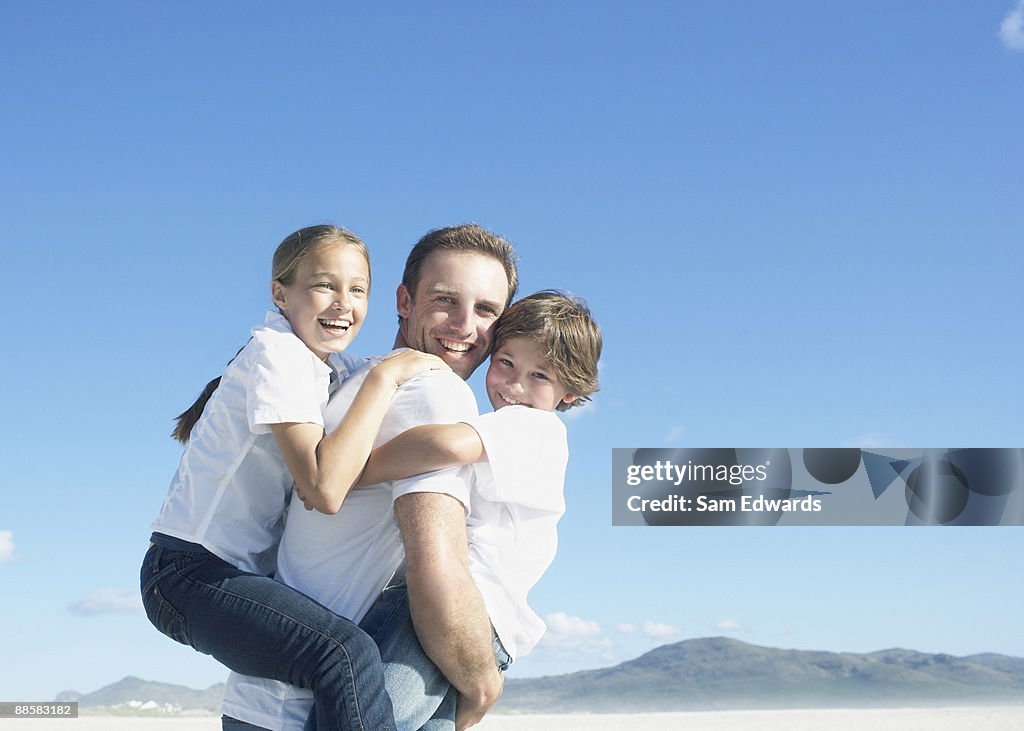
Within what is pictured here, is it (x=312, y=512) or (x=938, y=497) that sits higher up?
(x=938, y=497)

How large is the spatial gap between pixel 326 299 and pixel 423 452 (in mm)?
772

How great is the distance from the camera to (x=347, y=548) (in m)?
3.19

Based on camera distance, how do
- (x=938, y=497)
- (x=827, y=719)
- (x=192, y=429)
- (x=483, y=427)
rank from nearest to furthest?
(x=483, y=427) < (x=192, y=429) < (x=938, y=497) < (x=827, y=719)

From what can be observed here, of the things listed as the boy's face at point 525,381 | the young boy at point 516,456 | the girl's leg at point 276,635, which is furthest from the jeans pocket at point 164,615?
the boy's face at point 525,381

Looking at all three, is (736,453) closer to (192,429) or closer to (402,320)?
(402,320)

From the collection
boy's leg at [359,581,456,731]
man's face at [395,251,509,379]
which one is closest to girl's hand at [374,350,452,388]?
man's face at [395,251,509,379]

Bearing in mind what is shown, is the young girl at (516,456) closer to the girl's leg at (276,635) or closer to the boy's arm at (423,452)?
the boy's arm at (423,452)

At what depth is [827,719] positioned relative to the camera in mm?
17953

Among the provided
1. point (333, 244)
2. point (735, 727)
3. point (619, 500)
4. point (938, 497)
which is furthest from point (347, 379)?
point (735, 727)

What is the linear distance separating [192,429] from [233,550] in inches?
17.9

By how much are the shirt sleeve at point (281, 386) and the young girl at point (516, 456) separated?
0.71ft

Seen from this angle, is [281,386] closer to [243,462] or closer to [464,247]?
[243,462]

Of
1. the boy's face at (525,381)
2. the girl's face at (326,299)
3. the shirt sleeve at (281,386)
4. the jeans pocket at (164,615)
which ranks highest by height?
the girl's face at (326,299)

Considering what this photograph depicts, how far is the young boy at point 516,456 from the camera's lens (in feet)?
9.96
